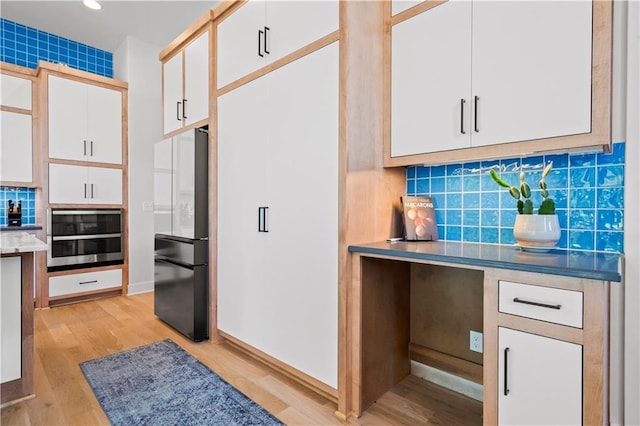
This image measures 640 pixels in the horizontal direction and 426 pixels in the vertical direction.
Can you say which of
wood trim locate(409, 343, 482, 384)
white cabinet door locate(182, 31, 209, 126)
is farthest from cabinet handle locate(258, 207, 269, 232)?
wood trim locate(409, 343, 482, 384)

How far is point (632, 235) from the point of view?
139 centimetres

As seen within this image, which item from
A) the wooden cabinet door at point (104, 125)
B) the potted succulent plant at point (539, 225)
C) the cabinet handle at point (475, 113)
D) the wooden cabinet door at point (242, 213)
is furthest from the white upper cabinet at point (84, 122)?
the potted succulent plant at point (539, 225)

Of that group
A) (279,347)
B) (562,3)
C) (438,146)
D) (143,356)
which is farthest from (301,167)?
(143,356)

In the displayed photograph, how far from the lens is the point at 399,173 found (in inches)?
83.6

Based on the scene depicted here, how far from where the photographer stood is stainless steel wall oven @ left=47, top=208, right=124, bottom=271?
3.76 m

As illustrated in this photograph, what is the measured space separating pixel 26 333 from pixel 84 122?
9.58ft

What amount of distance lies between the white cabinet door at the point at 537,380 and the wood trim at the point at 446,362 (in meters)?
0.66

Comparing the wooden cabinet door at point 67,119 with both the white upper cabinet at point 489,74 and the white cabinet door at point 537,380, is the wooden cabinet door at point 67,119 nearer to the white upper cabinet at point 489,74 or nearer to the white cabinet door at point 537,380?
the white upper cabinet at point 489,74

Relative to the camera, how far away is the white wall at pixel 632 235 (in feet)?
4.32

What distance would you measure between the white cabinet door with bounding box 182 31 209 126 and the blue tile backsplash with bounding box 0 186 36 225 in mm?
2389

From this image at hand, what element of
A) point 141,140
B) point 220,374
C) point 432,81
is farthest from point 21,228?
point 432,81

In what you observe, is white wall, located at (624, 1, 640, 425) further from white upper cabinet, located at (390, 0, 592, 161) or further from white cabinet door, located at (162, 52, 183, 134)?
white cabinet door, located at (162, 52, 183, 134)

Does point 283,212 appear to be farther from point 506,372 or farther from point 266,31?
point 506,372

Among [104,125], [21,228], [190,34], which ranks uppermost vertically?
[190,34]
